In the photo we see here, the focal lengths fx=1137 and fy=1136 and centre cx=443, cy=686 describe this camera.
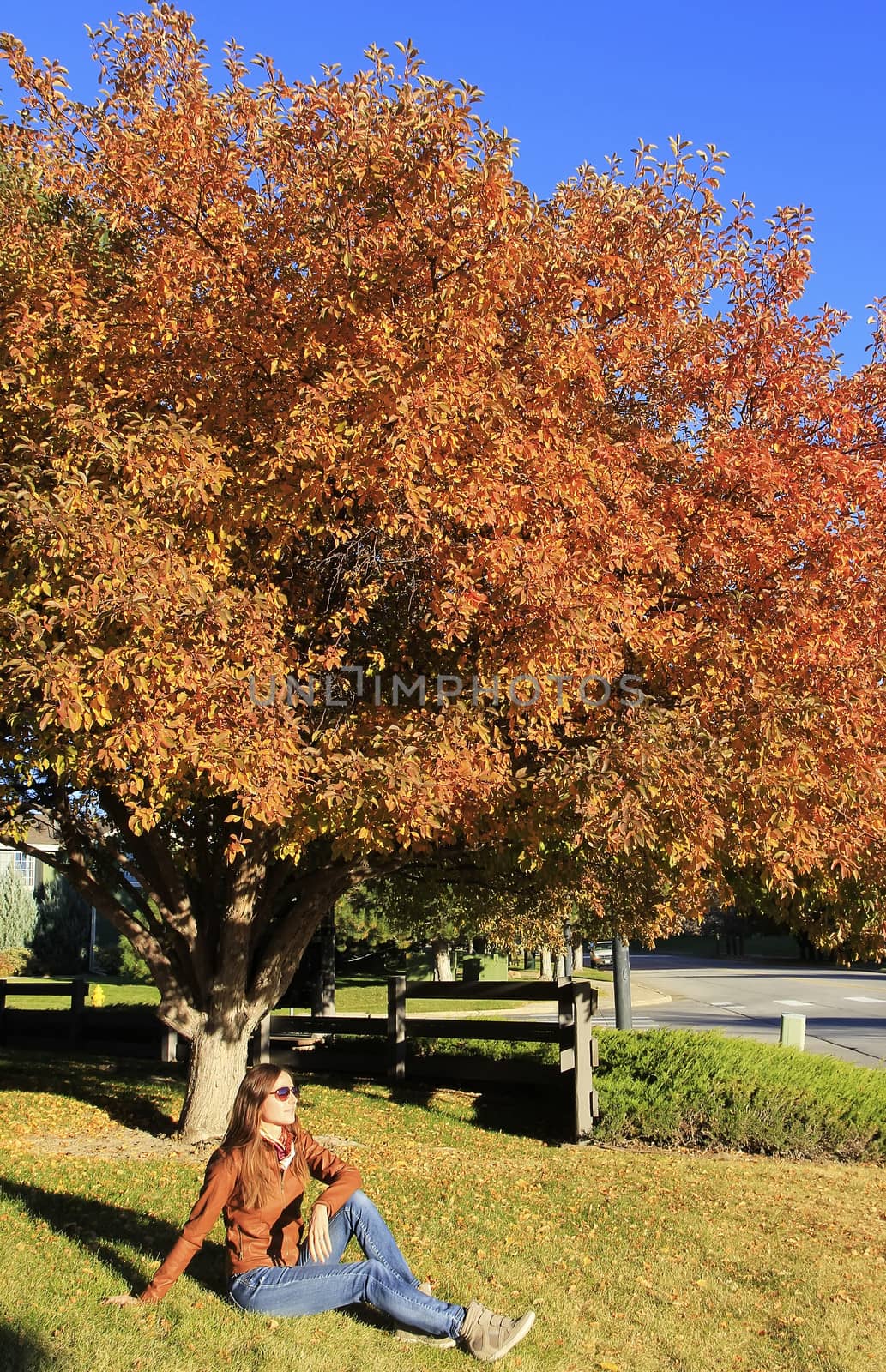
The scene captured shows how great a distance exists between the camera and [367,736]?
6996 mm

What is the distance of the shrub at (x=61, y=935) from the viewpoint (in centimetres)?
3856

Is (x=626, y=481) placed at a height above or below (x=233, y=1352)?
above

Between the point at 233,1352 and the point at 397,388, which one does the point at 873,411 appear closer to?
the point at 397,388

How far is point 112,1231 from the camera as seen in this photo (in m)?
6.41

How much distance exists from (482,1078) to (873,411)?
7804 millimetres

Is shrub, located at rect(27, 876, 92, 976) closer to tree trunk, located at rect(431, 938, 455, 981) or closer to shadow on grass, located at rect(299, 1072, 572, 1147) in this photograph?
tree trunk, located at rect(431, 938, 455, 981)

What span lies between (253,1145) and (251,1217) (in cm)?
30

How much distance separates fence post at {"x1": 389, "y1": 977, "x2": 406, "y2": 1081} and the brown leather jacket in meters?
7.88

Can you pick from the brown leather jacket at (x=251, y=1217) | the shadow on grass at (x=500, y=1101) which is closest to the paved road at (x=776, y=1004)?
the shadow on grass at (x=500, y=1101)

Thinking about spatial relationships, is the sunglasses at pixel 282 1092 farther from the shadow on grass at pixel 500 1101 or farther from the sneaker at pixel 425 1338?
the shadow on grass at pixel 500 1101

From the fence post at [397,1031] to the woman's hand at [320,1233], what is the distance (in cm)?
807

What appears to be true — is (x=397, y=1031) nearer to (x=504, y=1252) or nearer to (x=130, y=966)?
(x=504, y=1252)

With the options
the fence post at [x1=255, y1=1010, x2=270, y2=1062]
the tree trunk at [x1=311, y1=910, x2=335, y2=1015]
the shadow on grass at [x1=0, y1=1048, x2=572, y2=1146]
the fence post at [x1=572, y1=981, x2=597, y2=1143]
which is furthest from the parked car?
the fence post at [x1=572, y1=981, x2=597, y2=1143]

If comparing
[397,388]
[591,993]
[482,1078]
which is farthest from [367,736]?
[482,1078]
